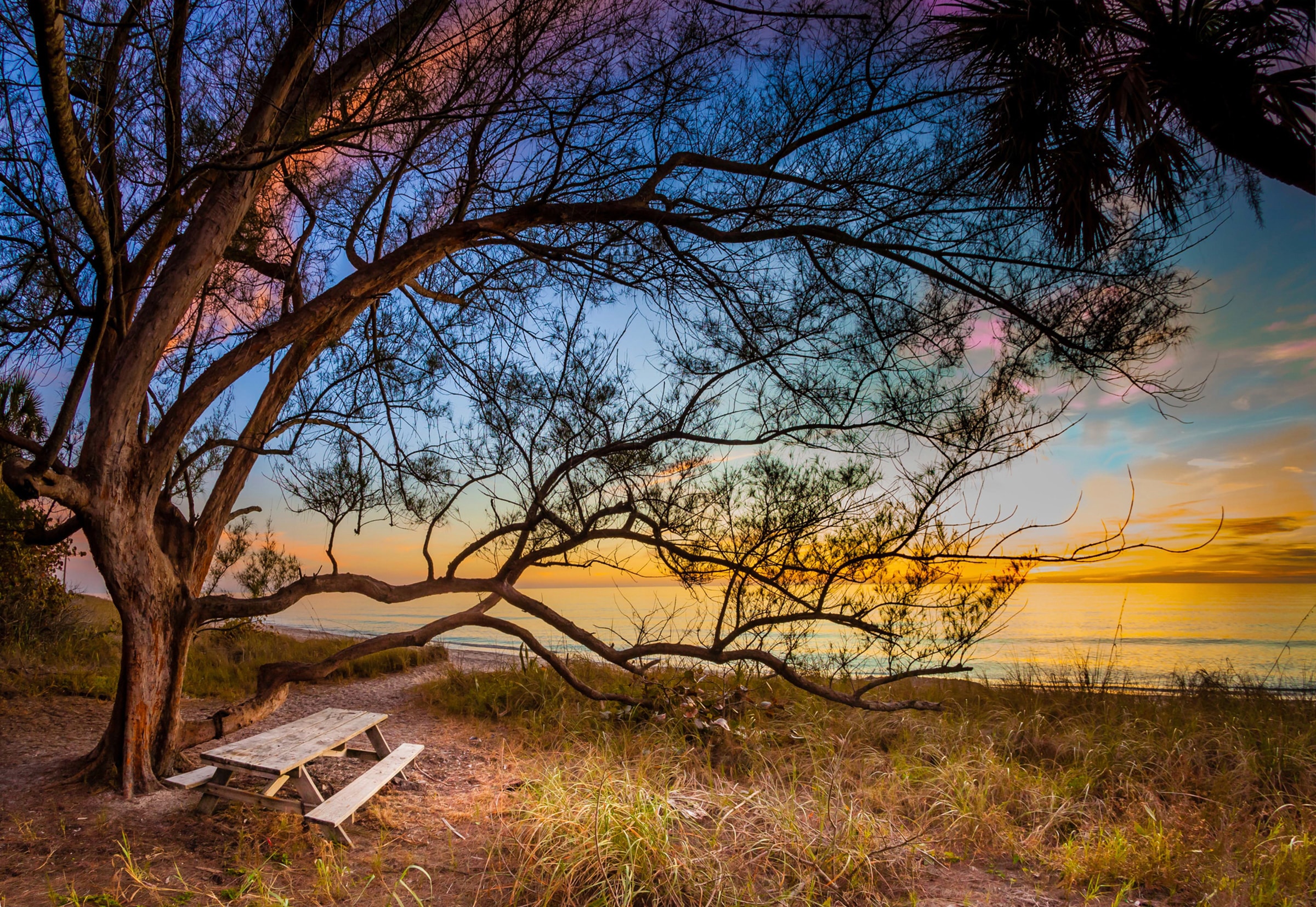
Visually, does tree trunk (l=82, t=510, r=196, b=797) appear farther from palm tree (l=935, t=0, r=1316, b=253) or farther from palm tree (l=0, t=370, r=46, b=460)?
palm tree (l=935, t=0, r=1316, b=253)

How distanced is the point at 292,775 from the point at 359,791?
0.75 m

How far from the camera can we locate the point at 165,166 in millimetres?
4129

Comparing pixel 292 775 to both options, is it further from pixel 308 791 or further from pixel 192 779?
pixel 308 791

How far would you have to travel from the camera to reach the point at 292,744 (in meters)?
3.64

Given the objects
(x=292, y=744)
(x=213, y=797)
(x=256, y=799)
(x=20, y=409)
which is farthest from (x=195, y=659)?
(x=256, y=799)

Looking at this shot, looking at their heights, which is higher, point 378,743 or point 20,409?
point 20,409

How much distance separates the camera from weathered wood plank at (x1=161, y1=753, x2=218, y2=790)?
3.43 m

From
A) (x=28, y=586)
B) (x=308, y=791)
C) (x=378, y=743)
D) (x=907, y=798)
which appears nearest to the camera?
(x=308, y=791)

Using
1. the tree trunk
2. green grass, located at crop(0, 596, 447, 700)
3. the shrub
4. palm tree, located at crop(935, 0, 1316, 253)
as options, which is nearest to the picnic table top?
the tree trunk

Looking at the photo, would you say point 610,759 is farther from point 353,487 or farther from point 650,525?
point 353,487

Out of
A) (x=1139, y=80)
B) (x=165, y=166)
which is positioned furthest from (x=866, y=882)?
(x=165, y=166)

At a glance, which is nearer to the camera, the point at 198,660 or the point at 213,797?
the point at 213,797

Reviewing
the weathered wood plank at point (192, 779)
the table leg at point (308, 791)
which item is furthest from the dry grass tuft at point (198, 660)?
the table leg at point (308, 791)

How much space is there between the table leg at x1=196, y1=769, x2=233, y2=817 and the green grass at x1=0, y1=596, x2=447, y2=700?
112 inches
